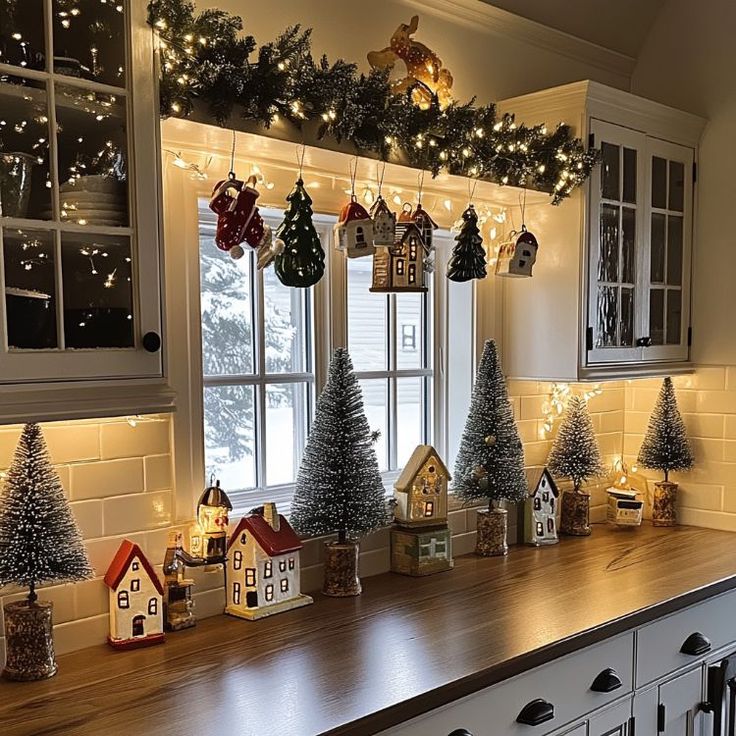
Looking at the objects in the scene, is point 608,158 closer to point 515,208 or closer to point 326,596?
point 515,208

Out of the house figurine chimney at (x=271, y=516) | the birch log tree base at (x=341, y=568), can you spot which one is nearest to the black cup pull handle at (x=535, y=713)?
the birch log tree base at (x=341, y=568)

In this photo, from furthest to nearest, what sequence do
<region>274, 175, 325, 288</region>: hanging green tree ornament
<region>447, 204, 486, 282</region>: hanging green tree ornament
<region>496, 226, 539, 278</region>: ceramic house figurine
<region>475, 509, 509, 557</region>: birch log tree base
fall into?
<region>475, 509, 509, 557</region>: birch log tree base, <region>496, 226, 539, 278</region>: ceramic house figurine, <region>447, 204, 486, 282</region>: hanging green tree ornament, <region>274, 175, 325, 288</region>: hanging green tree ornament

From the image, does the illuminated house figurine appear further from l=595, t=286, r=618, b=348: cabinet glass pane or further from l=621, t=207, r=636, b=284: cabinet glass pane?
l=621, t=207, r=636, b=284: cabinet glass pane

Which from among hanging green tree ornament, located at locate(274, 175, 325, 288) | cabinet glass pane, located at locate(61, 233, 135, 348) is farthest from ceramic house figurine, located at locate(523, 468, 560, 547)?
cabinet glass pane, located at locate(61, 233, 135, 348)

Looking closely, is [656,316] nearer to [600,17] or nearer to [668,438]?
[668,438]

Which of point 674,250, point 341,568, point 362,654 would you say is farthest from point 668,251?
point 362,654

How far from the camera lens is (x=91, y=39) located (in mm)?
1590

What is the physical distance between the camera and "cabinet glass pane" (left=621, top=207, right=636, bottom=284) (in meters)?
2.82

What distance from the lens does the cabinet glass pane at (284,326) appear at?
8.06 feet

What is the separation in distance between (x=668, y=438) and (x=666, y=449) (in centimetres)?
4

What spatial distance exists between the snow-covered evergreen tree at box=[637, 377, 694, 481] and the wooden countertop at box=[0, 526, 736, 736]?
0.58 metres

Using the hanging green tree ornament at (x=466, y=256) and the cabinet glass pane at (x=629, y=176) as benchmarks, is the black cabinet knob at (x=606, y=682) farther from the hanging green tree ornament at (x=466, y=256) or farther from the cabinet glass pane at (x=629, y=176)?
the cabinet glass pane at (x=629, y=176)

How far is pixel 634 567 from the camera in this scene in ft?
8.44

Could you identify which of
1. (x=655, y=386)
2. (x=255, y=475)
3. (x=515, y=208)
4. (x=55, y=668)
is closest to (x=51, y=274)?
(x=55, y=668)
